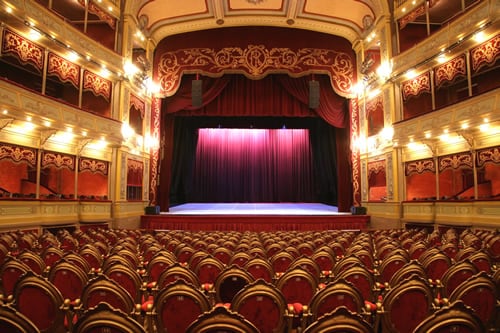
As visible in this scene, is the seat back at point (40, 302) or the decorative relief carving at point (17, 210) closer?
the seat back at point (40, 302)

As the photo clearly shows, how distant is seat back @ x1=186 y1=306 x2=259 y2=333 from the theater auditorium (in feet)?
1.80

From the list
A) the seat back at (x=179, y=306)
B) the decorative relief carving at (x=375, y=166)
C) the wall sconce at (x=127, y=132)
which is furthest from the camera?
the decorative relief carving at (x=375, y=166)

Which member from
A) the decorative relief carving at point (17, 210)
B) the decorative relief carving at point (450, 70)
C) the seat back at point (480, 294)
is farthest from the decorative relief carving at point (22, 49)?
the decorative relief carving at point (450, 70)

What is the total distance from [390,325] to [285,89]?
12907 millimetres

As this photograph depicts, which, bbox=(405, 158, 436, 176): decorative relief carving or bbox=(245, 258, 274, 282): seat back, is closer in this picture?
bbox=(245, 258, 274, 282): seat back

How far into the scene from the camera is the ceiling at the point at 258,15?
1277 centimetres

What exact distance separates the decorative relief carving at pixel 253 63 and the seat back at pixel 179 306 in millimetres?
12123

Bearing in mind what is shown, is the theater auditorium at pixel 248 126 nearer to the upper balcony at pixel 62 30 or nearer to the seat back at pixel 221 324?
the upper balcony at pixel 62 30

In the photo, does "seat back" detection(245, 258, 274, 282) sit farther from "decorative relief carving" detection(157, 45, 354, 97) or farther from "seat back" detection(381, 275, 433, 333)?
"decorative relief carving" detection(157, 45, 354, 97)

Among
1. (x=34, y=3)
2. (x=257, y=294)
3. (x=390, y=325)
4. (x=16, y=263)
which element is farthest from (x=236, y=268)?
(x=34, y=3)

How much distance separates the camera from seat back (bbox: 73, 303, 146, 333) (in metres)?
1.62

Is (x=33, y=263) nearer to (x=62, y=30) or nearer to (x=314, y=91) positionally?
(x=62, y=30)

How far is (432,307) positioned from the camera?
7.88 ft

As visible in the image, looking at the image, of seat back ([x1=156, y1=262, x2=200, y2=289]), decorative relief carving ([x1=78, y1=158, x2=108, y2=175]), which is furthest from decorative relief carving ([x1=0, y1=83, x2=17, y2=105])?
seat back ([x1=156, y1=262, x2=200, y2=289])
